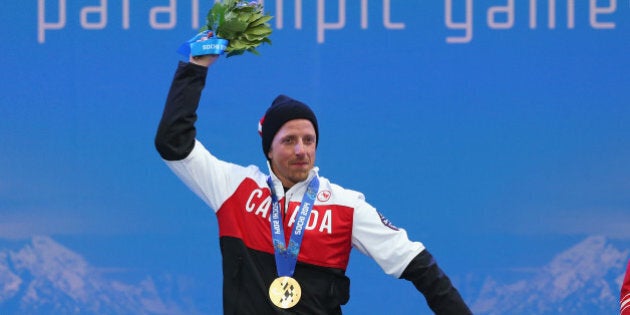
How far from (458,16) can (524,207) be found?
0.87 metres

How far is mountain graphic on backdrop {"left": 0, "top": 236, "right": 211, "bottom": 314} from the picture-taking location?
468 cm

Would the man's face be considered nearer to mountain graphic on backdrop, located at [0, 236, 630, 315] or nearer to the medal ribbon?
the medal ribbon

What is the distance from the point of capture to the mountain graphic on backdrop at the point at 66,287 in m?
4.68

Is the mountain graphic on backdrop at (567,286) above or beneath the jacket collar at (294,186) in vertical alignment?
beneath

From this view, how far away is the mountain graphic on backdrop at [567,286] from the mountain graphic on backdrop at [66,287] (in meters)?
1.35

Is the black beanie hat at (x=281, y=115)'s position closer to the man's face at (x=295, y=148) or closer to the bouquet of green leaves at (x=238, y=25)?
the man's face at (x=295, y=148)

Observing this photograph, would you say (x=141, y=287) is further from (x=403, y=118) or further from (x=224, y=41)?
(x=224, y=41)

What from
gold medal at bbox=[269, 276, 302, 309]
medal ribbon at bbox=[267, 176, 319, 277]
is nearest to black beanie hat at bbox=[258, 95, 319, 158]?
medal ribbon at bbox=[267, 176, 319, 277]

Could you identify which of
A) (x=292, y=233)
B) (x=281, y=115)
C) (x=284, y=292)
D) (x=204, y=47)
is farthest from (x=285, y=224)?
(x=204, y=47)

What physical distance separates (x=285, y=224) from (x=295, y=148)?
209 millimetres

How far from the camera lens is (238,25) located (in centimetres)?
297

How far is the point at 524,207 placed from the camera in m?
4.72

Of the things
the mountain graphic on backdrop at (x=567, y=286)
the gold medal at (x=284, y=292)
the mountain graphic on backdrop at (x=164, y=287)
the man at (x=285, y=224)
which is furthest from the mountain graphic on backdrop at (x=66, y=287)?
the gold medal at (x=284, y=292)

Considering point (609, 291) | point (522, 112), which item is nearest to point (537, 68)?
point (522, 112)
